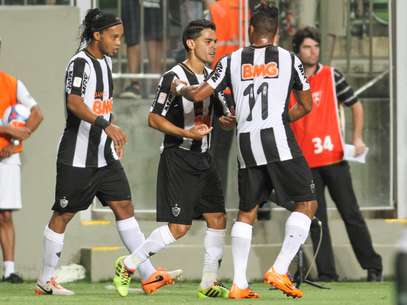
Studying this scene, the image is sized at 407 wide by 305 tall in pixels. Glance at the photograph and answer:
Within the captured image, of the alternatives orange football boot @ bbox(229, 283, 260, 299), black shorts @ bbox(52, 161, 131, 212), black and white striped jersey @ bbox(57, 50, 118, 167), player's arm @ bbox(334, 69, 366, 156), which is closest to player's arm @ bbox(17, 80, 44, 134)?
black and white striped jersey @ bbox(57, 50, 118, 167)

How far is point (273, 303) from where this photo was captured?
880cm

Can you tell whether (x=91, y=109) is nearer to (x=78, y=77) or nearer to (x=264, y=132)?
(x=78, y=77)

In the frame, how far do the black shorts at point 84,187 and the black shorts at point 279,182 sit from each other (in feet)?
3.37

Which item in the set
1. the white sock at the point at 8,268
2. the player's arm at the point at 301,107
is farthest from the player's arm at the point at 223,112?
the white sock at the point at 8,268

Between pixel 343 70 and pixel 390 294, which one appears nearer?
pixel 390 294

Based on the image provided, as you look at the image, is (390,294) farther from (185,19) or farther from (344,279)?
(185,19)

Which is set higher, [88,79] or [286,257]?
[88,79]

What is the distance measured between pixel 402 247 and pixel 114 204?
5879 millimetres

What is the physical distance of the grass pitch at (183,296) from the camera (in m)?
8.95

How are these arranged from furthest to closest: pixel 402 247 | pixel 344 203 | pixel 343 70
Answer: pixel 343 70
pixel 344 203
pixel 402 247

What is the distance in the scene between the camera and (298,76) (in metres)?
9.24

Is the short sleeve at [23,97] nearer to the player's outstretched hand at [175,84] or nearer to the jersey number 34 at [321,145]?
the jersey number 34 at [321,145]

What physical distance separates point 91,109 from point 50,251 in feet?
3.57

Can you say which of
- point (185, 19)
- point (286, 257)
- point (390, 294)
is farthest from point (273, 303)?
point (185, 19)
